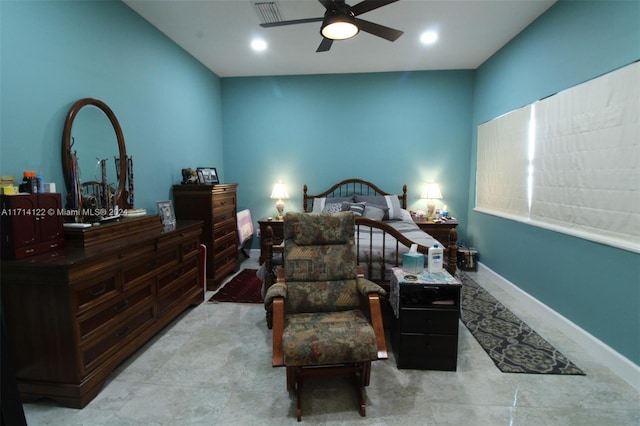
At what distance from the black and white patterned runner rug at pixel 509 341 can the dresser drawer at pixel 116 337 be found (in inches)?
105

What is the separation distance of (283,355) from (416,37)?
3558mm

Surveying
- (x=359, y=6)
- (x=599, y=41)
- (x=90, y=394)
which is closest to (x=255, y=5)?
(x=359, y=6)

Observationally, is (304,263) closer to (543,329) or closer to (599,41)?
(543,329)

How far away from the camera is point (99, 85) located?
260 cm

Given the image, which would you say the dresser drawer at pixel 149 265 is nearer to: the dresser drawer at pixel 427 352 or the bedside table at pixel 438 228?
the dresser drawer at pixel 427 352

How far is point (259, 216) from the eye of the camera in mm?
5145

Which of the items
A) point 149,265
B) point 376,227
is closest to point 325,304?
point 376,227

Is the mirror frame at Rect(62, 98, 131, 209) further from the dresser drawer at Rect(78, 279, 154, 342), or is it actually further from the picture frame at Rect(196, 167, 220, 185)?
the picture frame at Rect(196, 167, 220, 185)

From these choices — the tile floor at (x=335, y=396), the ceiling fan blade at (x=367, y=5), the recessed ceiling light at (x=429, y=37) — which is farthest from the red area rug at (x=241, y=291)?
the recessed ceiling light at (x=429, y=37)

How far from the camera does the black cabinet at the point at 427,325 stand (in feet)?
7.04

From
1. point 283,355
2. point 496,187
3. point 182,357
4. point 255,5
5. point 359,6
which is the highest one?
point 255,5

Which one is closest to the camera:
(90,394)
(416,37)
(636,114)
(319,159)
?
(90,394)

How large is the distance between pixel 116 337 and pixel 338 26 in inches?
108

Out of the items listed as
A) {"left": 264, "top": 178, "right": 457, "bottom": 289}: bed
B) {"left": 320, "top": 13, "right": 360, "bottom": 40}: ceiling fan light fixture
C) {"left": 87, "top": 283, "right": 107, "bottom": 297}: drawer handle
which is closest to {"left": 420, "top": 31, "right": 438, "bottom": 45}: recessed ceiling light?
{"left": 320, "top": 13, "right": 360, "bottom": 40}: ceiling fan light fixture
